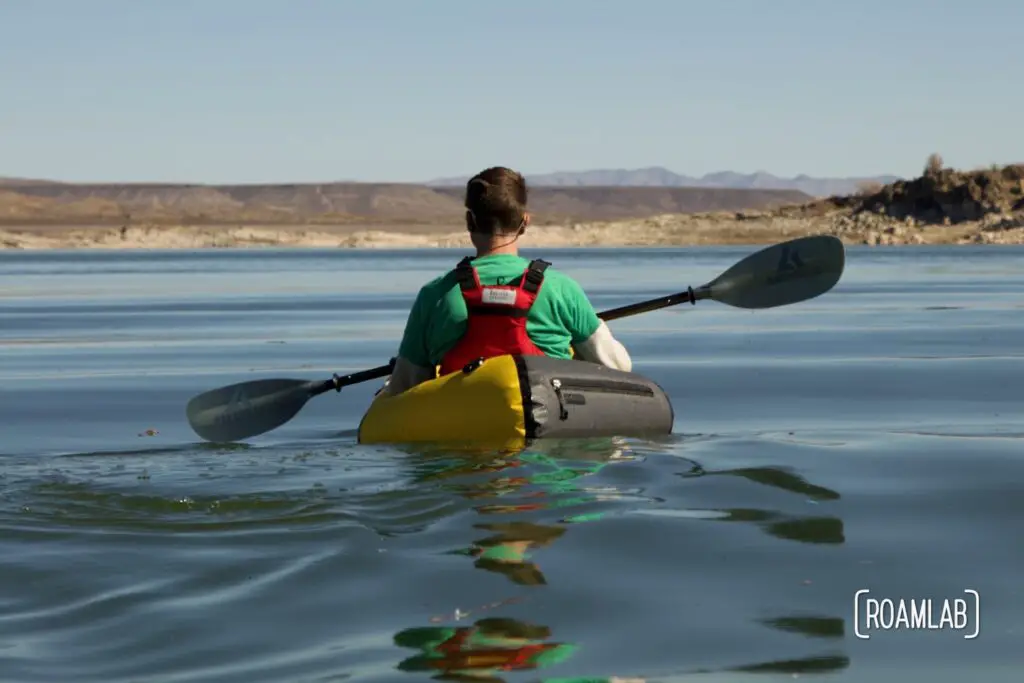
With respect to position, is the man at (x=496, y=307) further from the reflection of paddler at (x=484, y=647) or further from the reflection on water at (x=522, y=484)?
the reflection of paddler at (x=484, y=647)

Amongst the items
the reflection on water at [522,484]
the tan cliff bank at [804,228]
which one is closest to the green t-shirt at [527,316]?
the reflection on water at [522,484]

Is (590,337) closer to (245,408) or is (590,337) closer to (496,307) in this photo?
(496,307)

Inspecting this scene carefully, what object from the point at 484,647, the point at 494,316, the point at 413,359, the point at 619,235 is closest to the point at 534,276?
the point at 494,316

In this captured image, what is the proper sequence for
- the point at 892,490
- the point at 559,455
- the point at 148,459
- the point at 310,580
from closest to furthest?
the point at 310,580, the point at 892,490, the point at 559,455, the point at 148,459

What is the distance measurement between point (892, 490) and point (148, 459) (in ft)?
12.9

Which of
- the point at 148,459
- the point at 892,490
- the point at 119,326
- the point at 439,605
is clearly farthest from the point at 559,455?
the point at 119,326

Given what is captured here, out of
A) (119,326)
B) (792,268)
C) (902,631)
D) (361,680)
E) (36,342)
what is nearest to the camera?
(361,680)

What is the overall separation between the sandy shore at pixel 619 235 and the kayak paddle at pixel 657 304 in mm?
80304

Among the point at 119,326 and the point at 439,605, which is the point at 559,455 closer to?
the point at 439,605

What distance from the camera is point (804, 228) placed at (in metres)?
107

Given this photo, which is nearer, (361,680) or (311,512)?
(361,680)

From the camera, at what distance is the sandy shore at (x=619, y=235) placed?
9550cm

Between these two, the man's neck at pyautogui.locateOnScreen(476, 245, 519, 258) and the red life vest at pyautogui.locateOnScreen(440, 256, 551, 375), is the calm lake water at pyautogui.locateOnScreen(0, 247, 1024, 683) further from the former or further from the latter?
the man's neck at pyautogui.locateOnScreen(476, 245, 519, 258)

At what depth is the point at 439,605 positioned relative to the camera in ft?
17.5
